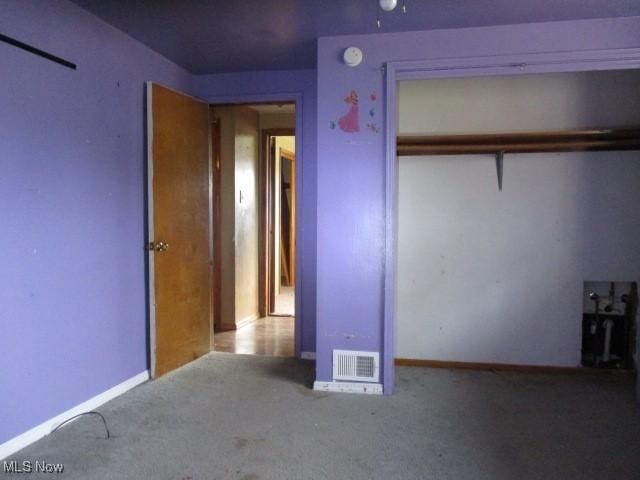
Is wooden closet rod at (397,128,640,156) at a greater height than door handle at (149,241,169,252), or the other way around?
wooden closet rod at (397,128,640,156)

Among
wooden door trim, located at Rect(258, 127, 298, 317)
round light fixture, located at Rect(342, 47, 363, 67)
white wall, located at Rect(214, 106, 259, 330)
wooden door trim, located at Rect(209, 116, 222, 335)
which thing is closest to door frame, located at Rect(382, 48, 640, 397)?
round light fixture, located at Rect(342, 47, 363, 67)

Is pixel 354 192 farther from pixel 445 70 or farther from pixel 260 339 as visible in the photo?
pixel 260 339

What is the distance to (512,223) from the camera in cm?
386

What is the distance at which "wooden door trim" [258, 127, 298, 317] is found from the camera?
5844 mm

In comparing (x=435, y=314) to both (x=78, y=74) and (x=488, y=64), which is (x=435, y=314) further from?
(x=78, y=74)

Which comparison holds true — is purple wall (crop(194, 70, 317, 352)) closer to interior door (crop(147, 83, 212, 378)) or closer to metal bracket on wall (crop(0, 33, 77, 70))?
interior door (crop(147, 83, 212, 378))

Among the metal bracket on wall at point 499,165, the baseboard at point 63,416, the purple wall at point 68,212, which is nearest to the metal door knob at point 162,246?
the purple wall at point 68,212

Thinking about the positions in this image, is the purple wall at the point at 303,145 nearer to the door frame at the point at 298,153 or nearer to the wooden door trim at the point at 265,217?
the door frame at the point at 298,153

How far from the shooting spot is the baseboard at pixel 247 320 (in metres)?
5.39

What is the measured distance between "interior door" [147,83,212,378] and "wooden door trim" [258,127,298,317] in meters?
1.54

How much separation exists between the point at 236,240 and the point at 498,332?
9.11 ft

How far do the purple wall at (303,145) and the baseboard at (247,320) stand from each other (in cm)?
136

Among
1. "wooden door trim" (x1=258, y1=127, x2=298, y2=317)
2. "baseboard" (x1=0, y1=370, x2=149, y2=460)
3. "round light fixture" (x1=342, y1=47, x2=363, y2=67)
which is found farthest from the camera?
"wooden door trim" (x1=258, y1=127, x2=298, y2=317)

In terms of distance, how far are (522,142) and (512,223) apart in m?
0.61
